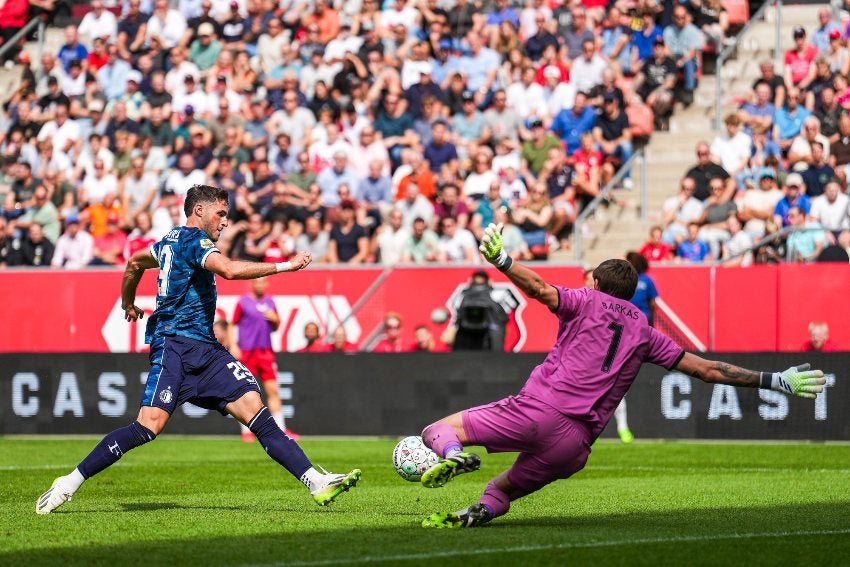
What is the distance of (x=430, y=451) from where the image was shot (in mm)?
9492

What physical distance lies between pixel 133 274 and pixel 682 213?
12372 mm

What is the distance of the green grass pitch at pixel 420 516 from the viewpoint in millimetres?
8508

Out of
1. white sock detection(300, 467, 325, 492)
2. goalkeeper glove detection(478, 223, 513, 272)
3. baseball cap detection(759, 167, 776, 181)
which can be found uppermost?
baseball cap detection(759, 167, 776, 181)

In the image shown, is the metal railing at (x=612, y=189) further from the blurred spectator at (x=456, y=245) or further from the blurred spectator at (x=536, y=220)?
the blurred spectator at (x=456, y=245)

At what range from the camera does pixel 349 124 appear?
25453 millimetres

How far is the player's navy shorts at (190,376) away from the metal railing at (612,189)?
11639 millimetres

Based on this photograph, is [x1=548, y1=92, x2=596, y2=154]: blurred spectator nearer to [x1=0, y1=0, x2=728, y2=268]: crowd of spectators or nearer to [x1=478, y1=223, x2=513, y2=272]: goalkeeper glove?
[x1=0, y1=0, x2=728, y2=268]: crowd of spectators

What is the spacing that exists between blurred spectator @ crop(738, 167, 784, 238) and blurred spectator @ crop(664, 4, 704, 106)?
325 cm

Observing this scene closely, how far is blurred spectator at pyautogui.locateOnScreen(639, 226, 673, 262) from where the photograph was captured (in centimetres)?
2152

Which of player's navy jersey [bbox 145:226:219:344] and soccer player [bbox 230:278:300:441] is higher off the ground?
player's navy jersey [bbox 145:226:219:344]

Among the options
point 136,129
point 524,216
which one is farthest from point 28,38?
point 524,216

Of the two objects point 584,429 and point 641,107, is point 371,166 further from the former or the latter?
point 584,429

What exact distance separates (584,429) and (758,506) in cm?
246

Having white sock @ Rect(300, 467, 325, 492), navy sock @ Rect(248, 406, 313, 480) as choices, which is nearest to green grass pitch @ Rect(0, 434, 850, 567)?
white sock @ Rect(300, 467, 325, 492)
